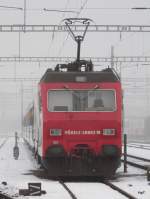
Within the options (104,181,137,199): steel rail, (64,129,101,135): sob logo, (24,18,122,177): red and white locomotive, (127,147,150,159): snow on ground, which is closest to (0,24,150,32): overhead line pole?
(127,147,150,159): snow on ground

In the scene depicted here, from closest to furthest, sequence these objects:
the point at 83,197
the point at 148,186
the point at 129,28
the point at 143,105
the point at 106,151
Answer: the point at 83,197 < the point at 148,186 < the point at 106,151 < the point at 129,28 < the point at 143,105

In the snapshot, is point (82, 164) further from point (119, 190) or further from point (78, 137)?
point (119, 190)

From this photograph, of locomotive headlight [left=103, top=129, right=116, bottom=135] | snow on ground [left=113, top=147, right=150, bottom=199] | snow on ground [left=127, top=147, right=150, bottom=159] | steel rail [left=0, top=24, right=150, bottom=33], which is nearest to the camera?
snow on ground [left=113, top=147, right=150, bottom=199]

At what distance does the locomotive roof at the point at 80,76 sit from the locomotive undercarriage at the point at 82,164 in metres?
1.86

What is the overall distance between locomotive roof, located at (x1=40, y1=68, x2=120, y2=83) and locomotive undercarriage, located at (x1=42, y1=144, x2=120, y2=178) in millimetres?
1855

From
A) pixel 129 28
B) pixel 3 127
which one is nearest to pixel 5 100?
pixel 3 127

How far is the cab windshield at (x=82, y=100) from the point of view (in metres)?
15.6

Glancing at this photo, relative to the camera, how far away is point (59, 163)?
598 inches

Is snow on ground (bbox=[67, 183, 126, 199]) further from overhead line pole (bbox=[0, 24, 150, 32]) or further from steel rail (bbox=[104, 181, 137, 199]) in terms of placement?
overhead line pole (bbox=[0, 24, 150, 32])

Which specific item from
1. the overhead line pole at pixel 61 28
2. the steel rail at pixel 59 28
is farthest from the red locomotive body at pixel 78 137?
the steel rail at pixel 59 28

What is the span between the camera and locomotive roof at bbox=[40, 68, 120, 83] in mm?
15664

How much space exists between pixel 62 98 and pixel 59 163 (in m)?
1.71

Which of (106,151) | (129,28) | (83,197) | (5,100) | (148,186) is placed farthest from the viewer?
(5,100)

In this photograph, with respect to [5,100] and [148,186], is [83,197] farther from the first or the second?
[5,100]
